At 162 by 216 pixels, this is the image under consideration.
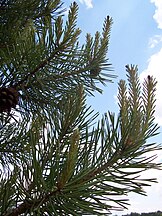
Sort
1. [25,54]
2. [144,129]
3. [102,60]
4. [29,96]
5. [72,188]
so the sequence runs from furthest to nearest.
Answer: [102,60] → [29,96] → [25,54] → [144,129] → [72,188]

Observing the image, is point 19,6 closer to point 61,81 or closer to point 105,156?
point 61,81

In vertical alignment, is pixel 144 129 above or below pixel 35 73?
below

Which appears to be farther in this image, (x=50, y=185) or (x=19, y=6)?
(x=19, y=6)

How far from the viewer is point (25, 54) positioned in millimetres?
1827

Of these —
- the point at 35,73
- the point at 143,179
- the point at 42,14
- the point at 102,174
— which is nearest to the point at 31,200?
the point at 102,174

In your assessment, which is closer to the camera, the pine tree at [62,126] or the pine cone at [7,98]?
the pine tree at [62,126]

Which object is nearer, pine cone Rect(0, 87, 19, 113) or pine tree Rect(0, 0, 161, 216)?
pine tree Rect(0, 0, 161, 216)

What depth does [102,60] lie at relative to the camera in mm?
2314

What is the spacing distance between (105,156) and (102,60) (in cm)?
113

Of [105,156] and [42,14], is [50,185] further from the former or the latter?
[42,14]

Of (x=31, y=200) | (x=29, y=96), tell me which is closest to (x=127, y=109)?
(x=31, y=200)

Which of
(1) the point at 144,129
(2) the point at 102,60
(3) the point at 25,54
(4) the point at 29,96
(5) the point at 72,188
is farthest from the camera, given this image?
(2) the point at 102,60

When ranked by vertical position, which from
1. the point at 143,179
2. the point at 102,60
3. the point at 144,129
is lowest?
the point at 143,179

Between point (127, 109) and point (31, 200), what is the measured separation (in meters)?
0.49
